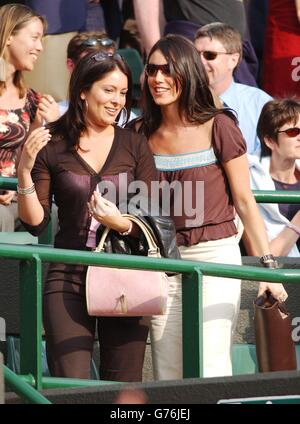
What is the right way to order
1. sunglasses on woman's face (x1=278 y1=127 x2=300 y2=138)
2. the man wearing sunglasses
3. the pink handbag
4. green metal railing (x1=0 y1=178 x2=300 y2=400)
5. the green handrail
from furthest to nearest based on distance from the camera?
the man wearing sunglasses → sunglasses on woman's face (x1=278 y1=127 x2=300 y2=138) → the pink handbag → green metal railing (x1=0 y1=178 x2=300 y2=400) → the green handrail

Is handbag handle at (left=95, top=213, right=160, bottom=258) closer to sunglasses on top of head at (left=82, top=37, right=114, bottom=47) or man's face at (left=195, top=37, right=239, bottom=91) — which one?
sunglasses on top of head at (left=82, top=37, right=114, bottom=47)

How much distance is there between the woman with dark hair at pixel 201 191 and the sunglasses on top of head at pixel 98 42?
3.78 feet

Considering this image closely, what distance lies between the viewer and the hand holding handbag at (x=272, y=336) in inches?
220

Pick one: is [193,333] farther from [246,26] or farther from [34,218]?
[246,26]

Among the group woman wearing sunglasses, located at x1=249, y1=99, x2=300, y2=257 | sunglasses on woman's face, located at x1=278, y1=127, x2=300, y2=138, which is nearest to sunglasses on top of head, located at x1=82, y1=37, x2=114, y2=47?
woman wearing sunglasses, located at x1=249, y1=99, x2=300, y2=257

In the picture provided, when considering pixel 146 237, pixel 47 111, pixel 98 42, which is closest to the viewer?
pixel 146 237

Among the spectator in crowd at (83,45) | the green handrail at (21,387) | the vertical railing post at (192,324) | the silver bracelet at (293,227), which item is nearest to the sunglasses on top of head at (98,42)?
the spectator in crowd at (83,45)

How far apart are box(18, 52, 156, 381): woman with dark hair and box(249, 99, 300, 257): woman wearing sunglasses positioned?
1.52 meters

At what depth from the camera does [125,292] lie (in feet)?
17.1

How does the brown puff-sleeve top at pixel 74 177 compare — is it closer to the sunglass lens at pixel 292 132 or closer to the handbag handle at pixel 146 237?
the handbag handle at pixel 146 237

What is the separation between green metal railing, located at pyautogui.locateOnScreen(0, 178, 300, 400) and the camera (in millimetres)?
5055

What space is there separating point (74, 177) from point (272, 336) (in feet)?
3.47
